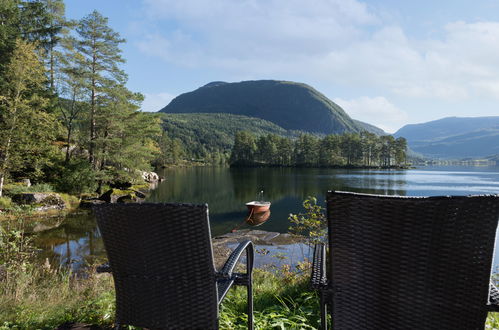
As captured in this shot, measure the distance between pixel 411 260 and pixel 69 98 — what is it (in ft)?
69.8

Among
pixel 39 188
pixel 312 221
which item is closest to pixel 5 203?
pixel 39 188

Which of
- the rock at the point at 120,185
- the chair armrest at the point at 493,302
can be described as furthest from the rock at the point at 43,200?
the chair armrest at the point at 493,302

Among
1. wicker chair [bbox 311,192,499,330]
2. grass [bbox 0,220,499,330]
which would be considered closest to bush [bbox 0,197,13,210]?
grass [bbox 0,220,499,330]

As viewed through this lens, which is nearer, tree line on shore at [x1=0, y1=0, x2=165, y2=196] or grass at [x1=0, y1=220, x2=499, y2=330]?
grass at [x1=0, y1=220, x2=499, y2=330]

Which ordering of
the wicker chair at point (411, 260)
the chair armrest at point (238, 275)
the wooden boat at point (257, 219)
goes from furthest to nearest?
the wooden boat at point (257, 219)
the chair armrest at point (238, 275)
the wicker chair at point (411, 260)

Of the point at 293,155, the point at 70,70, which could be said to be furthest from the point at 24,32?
the point at 293,155

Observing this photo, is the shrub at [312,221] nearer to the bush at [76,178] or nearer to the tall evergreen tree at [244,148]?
the bush at [76,178]

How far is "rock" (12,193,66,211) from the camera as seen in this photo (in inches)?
522

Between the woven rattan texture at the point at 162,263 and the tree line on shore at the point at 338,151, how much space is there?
7240cm

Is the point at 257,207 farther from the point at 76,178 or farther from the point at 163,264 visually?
the point at 163,264

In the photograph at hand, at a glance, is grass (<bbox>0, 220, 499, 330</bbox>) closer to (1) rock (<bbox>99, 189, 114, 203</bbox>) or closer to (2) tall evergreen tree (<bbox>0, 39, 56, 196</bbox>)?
(2) tall evergreen tree (<bbox>0, 39, 56, 196</bbox>)

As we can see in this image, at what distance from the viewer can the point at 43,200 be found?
45.9ft

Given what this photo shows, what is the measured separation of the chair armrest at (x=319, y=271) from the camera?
148 cm

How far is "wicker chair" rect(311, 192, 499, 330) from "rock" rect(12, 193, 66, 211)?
14.8 m
